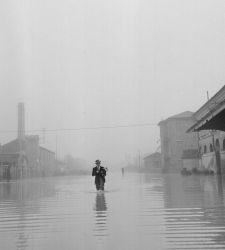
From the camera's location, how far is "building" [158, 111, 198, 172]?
71188 millimetres

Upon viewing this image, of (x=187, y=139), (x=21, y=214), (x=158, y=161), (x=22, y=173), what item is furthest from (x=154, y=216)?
(x=158, y=161)

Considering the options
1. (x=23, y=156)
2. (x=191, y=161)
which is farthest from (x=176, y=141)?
(x=23, y=156)

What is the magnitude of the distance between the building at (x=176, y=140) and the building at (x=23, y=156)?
24.2m

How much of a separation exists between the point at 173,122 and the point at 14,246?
69.2 metres

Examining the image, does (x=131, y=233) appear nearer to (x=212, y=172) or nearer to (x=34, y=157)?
(x=212, y=172)

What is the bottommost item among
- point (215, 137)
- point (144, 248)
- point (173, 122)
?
point (144, 248)

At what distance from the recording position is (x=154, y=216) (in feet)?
28.9

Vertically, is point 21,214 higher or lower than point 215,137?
lower

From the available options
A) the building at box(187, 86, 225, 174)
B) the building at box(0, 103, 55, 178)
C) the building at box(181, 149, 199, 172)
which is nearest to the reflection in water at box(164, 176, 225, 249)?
the building at box(187, 86, 225, 174)

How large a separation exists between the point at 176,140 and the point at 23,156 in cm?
2885

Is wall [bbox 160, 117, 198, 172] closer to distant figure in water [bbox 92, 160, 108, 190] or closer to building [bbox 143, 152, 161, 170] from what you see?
building [bbox 143, 152, 161, 170]

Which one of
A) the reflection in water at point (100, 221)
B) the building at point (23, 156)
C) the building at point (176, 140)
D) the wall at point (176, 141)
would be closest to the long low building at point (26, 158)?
the building at point (23, 156)

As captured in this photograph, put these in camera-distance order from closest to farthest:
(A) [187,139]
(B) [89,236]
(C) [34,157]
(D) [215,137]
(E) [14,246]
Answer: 1. (E) [14,246]
2. (B) [89,236]
3. (D) [215,137]
4. (A) [187,139]
5. (C) [34,157]

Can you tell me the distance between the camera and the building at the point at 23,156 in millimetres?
54847
